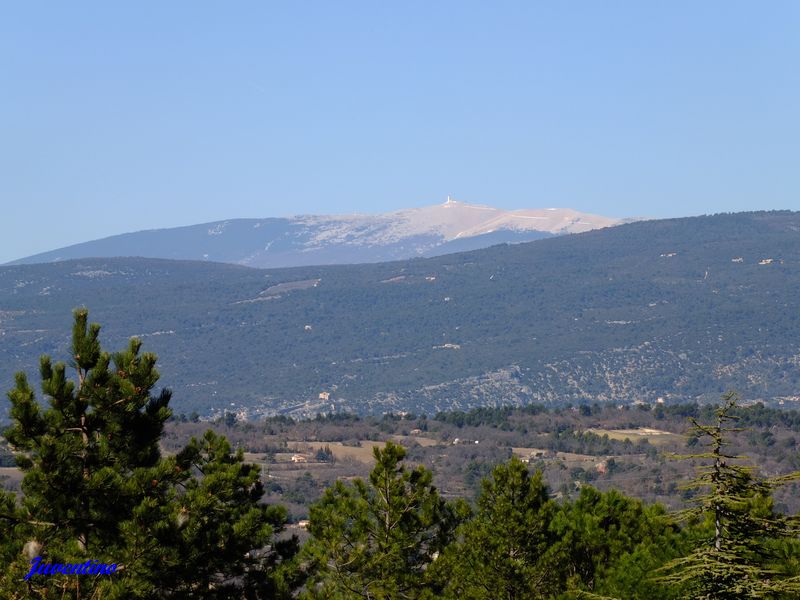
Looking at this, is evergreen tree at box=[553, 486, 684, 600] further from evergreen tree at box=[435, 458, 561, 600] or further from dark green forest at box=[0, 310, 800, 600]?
evergreen tree at box=[435, 458, 561, 600]

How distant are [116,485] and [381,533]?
10.5 m

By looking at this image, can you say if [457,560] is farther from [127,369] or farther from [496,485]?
[127,369]

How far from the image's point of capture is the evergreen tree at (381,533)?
29.7 meters

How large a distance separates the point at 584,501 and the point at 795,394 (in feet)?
562

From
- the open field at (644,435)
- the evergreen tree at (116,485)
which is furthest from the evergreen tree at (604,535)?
the open field at (644,435)

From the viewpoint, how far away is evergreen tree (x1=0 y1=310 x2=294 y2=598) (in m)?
21.1

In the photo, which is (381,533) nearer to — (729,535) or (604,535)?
(604,535)

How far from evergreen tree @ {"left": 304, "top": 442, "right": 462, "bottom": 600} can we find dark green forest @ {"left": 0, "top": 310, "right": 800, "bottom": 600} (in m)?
0.05

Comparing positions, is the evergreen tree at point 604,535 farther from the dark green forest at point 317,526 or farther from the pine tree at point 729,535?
the pine tree at point 729,535

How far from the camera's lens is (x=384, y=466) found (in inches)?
1244

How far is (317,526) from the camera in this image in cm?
3147

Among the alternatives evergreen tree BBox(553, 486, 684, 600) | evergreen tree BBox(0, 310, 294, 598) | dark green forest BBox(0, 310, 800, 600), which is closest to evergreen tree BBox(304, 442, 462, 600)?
dark green forest BBox(0, 310, 800, 600)

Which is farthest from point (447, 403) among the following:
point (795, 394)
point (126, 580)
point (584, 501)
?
point (126, 580)

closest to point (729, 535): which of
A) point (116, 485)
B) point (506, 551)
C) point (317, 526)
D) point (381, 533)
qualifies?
point (116, 485)
